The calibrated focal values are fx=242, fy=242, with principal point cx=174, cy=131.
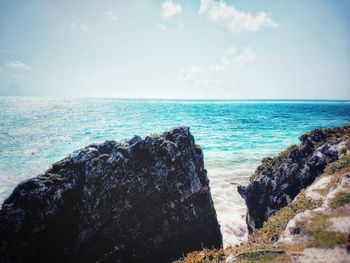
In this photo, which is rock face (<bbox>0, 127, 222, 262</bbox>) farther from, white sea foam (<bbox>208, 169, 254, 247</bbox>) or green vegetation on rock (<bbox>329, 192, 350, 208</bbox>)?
green vegetation on rock (<bbox>329, 192, 350, 208</bbox>)

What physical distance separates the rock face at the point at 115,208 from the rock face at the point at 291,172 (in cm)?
440

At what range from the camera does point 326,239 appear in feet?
28.7

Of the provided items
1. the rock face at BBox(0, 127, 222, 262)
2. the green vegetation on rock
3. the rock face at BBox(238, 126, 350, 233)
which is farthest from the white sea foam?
the green vegetation on rock

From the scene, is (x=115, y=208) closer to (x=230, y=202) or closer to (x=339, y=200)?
(x=339, y=200)

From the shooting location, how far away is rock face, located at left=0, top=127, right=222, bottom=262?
38.4 ft

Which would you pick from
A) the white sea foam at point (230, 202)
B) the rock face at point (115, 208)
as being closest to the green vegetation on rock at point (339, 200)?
the white sea foam at point (230, 202)

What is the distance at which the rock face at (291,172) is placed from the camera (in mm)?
17047

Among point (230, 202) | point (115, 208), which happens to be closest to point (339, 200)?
point (115, 208)

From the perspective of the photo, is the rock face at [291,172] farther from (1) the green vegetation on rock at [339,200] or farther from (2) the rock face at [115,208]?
(1) the green vegetation on rock at [339,200]

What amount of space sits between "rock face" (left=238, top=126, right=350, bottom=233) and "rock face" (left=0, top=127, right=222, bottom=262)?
14.4 feet

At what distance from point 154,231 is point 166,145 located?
530 cm

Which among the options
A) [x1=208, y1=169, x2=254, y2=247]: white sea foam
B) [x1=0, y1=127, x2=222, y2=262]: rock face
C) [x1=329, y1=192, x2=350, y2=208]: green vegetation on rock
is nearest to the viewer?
[x1=329, y1=192, x2=350, y2=208]: green vegetation on rock

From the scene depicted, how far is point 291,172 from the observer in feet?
59.9

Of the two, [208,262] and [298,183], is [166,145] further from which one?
[298,183]
